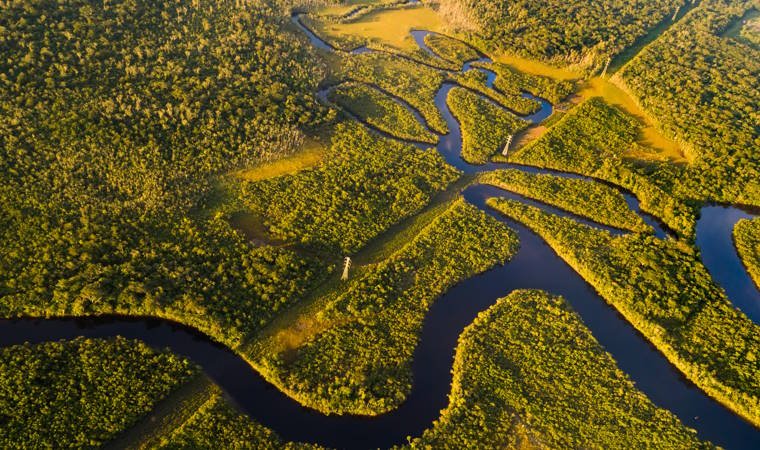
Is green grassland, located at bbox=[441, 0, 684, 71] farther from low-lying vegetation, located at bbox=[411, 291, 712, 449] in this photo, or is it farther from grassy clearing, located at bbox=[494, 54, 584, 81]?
low-lying vegetation, located at bbox=[411, 291, 712, 449]

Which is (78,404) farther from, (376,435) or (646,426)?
(646,426)

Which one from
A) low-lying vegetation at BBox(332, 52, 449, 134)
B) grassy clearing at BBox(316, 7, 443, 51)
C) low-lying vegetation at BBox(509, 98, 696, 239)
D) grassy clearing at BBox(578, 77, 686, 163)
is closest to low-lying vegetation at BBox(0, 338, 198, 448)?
low-lying vegetation at BBox(332, 52, 449, 134)

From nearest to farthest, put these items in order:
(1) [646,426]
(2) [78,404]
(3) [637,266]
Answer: (2) [78,404]
(1) [646,426]
(3) [637,266]

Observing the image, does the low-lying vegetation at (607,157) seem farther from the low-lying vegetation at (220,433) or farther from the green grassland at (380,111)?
the low-lying vegetation at (220,433)

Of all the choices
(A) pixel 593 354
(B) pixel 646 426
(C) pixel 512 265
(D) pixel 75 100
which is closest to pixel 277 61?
(D) pixel 75 100

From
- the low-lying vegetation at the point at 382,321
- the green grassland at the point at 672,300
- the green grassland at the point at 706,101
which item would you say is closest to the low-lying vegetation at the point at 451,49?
the green grassland at the point at 706,101
